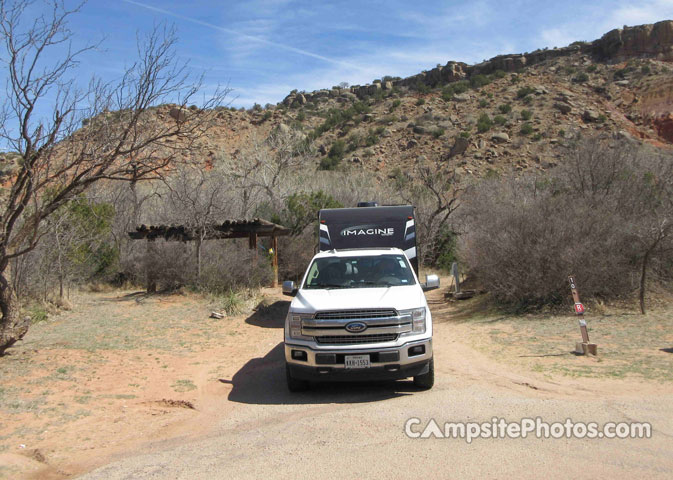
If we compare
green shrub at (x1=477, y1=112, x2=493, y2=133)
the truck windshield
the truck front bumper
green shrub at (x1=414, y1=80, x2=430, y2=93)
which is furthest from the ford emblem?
green shrub at (x1=414, y1=80, x2=430, y2=93)

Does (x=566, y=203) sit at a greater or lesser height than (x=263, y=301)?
greater

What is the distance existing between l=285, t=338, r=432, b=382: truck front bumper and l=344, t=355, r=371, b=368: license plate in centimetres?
4

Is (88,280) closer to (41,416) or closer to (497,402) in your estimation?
(41,416)

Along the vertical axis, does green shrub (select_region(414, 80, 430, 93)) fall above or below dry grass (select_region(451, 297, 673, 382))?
above

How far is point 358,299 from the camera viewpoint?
759cm

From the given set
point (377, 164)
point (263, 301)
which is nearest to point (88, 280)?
point (263, 301)

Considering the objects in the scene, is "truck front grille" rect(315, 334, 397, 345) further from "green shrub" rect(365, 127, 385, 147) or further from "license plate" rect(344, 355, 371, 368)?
"green shrub" rect(365, 127, 385, 147)

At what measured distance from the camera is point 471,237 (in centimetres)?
1800

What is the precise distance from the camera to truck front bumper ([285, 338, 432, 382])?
7.06 meters

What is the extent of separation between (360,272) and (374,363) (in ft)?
6.96

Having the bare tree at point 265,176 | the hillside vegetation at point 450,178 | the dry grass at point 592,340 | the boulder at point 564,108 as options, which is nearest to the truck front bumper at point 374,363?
the dry grass at point 592,340

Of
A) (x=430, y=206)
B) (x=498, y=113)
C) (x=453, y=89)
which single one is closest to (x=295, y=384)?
(x=430, y=206)

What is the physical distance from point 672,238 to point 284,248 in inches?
646

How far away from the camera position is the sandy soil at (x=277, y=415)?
4.85 m
